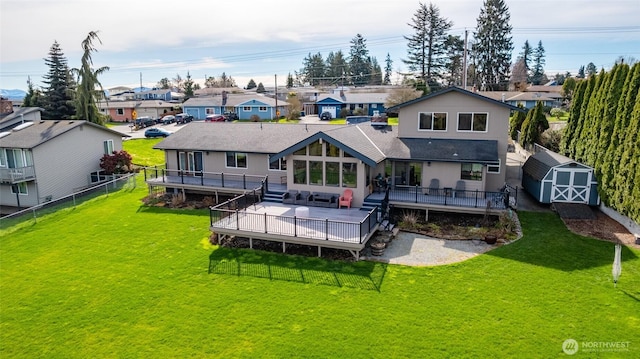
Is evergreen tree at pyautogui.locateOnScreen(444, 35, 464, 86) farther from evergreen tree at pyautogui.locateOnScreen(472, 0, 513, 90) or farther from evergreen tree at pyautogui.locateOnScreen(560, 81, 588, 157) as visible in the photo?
evergreen tree at pyautogui.locateOnScreen(560, 81, 588, 157)

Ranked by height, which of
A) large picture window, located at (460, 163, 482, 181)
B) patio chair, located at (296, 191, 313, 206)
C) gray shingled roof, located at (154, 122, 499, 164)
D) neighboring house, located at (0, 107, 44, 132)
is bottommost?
patio chair, located at (296, 191, 313, 206)

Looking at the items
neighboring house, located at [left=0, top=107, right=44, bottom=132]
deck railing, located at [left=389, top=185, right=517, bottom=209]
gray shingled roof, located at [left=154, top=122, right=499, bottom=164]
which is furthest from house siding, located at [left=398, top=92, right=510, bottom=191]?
neighboring house, located at [left=0, top=107, right=44, bottom=132]

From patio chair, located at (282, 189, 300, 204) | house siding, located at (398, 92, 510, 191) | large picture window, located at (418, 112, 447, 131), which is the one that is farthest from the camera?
large picture window, located at (418, 112, 447, 131)

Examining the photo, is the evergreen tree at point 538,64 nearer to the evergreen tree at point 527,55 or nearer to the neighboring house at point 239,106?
the evergreen tree at point 527,55

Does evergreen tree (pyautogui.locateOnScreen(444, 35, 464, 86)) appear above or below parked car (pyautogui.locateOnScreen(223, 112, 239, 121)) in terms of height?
above

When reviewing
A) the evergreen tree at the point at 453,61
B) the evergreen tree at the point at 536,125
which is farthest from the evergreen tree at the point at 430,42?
the evergreen tree at the point at 536,125

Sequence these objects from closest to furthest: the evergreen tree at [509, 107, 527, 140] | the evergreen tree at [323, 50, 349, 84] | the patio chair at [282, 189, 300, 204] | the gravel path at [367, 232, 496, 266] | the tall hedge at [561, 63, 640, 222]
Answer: the gravel path at [367, 232, 496, 266] → the tall hedge at [561, 63, 640, 222] → the patio chair at [282, 189, 300, 204] → the evergreen tree at [509, 107, 527, 140] → the evergreen tree at [323, 50, 349, 84]

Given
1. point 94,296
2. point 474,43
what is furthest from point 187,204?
point 474,43
